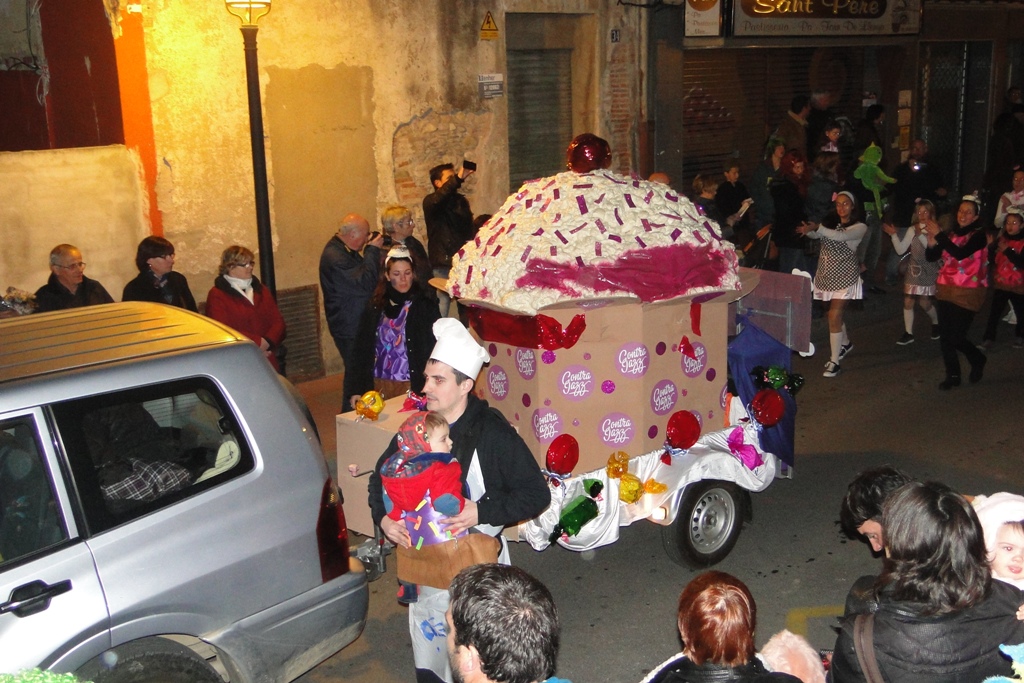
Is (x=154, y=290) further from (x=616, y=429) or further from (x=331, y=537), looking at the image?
(x=331, y=537)

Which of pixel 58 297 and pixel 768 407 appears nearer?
pixel 768 407

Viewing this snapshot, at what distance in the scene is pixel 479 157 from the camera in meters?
12.0

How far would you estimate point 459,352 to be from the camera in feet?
14.1

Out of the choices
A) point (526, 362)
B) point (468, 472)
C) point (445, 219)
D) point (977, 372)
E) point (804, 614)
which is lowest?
point (804, 614)

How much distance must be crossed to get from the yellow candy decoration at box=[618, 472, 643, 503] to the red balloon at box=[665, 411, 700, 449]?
0.31 metres

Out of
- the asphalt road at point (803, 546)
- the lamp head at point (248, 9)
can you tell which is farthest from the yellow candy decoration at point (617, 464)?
the lamp head at point (248, 9)

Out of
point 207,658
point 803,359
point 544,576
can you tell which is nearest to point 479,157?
point 803,359

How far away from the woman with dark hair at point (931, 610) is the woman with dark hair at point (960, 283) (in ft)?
22.1

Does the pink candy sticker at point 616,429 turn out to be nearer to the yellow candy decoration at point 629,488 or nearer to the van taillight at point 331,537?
the yellow candy decoration at point 629,488

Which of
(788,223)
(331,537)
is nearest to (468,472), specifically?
(331,537)

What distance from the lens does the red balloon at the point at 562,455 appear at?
5.38 meters

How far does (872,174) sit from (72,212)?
9608 millimetres

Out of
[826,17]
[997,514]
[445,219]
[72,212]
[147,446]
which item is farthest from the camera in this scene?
[826,17]

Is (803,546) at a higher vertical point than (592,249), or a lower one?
lower
